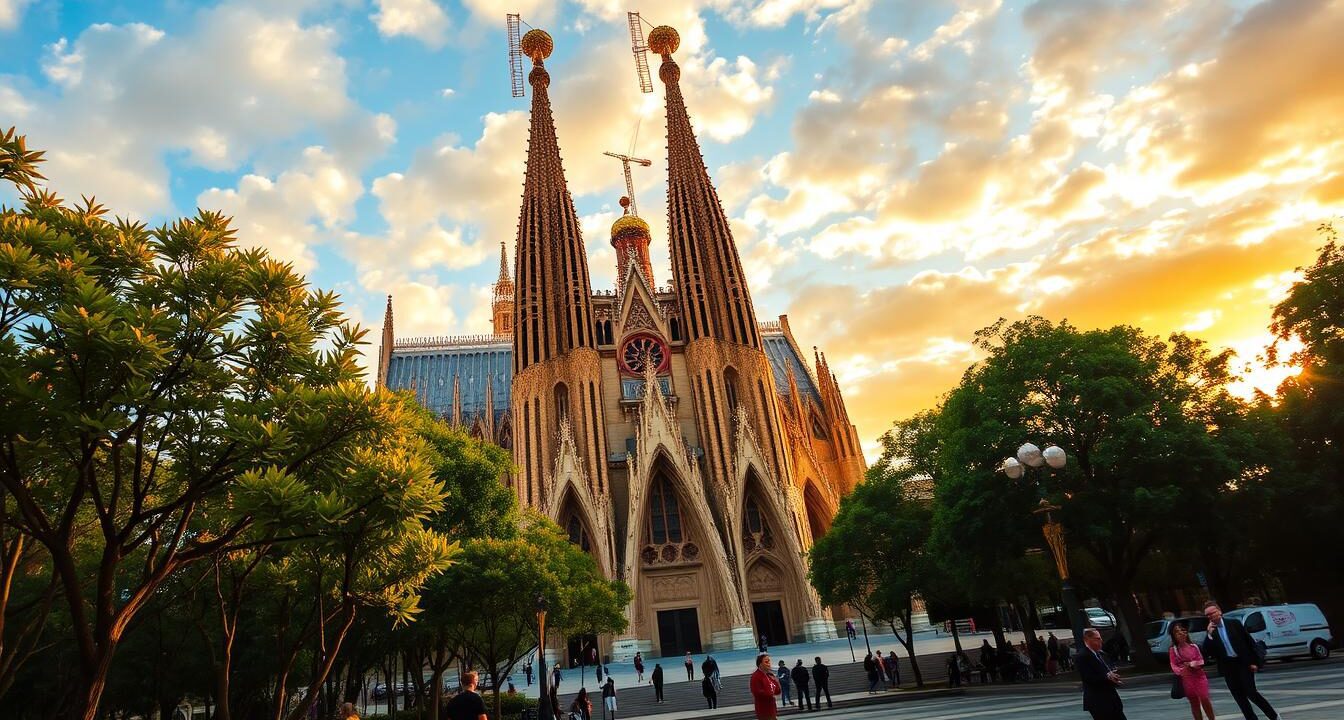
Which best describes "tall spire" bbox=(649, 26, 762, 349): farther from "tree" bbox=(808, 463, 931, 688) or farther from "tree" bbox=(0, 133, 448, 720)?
"tree" bbox=(0, 133, 448, 720)

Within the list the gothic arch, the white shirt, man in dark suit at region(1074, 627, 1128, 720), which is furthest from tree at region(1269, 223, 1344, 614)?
the gothic arch

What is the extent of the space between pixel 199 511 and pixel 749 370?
4079cm

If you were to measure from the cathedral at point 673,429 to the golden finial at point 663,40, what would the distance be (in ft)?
15.2

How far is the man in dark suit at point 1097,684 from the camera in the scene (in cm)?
773

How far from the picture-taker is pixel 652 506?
161 ft

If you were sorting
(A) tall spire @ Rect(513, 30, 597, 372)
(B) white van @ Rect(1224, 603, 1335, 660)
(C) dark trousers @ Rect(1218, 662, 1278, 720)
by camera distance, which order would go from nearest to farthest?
(C) dark trousers @ Rect(1218, 662, 1278, 720)
(B) white van @ Rect(1224, 603, 1335, 660)
(A) tall spire @ Rect(513, 30, 597, 372)

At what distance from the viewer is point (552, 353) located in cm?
5200

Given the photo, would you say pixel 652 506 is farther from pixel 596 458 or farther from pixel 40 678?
pixel 40 678

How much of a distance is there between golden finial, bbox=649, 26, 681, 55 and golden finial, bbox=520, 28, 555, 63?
8945 millimetres

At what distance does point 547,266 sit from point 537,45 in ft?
78.1

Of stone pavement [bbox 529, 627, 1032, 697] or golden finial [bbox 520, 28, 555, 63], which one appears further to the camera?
golden finial [bbox 520, 28, 555, 63]

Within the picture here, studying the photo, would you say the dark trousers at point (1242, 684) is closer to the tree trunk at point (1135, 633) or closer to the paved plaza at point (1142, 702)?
the paved plaza at point (1142, 702)

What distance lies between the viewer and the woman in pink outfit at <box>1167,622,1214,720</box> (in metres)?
8.72

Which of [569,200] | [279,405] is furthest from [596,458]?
[279,405]
